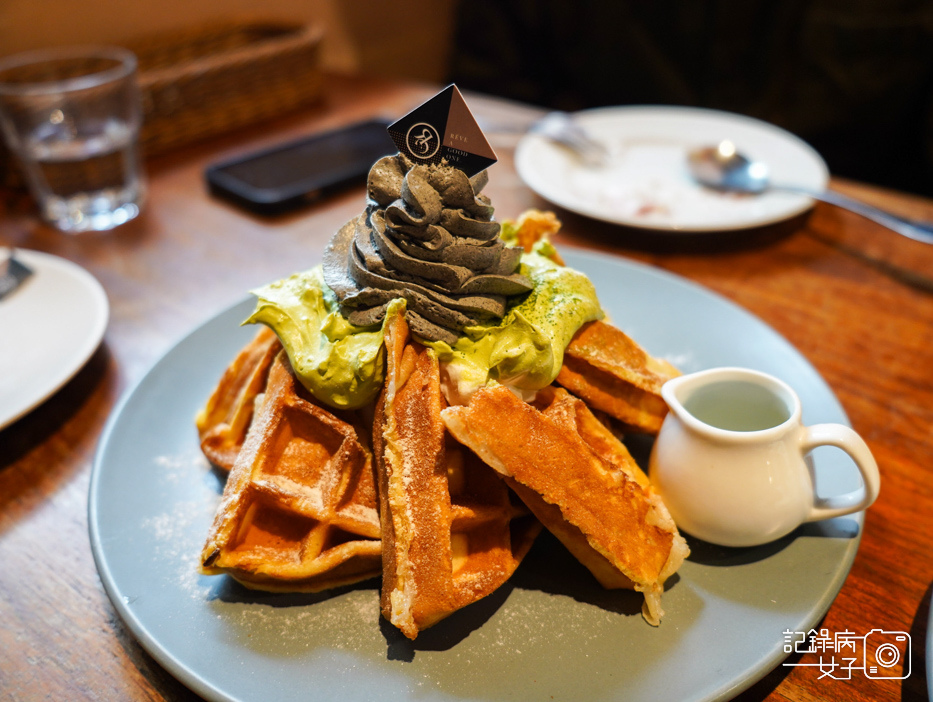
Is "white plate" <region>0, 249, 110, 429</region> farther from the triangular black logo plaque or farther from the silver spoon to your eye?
the silver spoon

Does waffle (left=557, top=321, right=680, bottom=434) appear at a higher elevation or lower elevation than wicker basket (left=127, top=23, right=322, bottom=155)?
higher

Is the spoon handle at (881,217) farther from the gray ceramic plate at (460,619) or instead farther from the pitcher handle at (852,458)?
the pitcher handle at (852,458)

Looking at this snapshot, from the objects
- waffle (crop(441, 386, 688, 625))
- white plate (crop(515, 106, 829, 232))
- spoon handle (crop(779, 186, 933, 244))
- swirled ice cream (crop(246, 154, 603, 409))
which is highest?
swirled ice cream (crop(246, 154, 603, 409))

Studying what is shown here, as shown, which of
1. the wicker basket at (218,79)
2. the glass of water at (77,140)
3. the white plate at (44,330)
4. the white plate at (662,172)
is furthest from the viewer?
the wicker basket at (218,79)

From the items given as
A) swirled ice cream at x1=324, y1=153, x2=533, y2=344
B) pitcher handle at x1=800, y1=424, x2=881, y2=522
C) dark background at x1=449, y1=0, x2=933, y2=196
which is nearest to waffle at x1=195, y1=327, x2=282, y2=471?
swirled ice cream at x1=324, y1=153, x2=533, y2=344

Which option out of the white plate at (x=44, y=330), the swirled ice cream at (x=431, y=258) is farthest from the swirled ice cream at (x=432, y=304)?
the white plate at (x=44, y=330)

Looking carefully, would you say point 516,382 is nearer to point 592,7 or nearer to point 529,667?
point 529,667

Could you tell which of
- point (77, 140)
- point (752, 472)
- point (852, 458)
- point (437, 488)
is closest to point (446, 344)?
point (437, 488)
